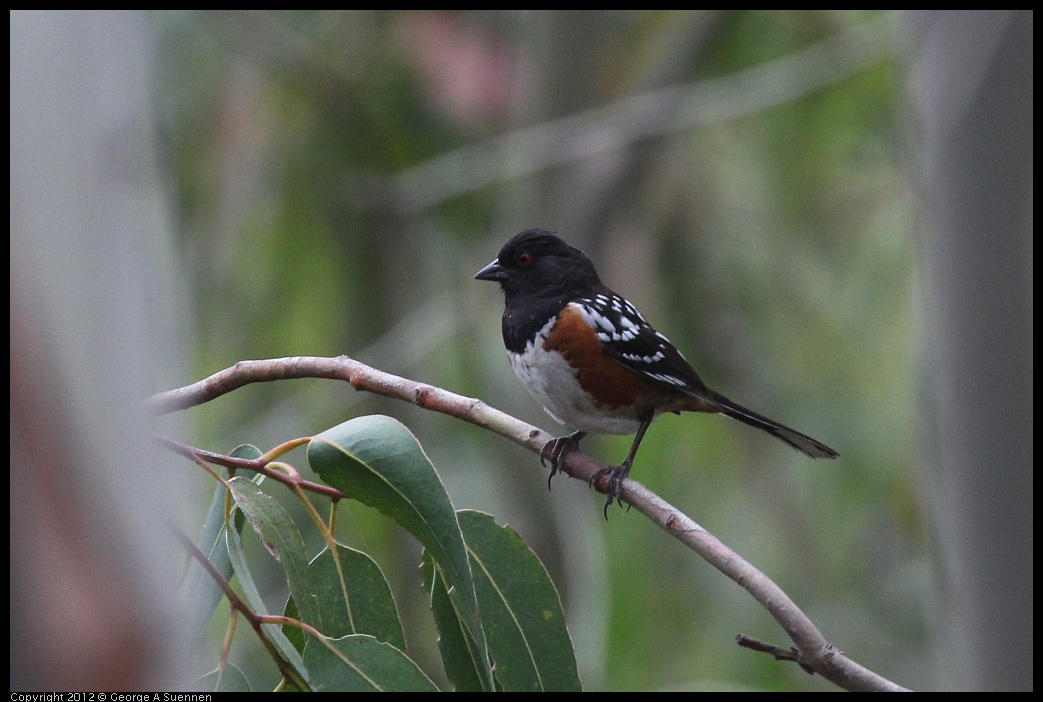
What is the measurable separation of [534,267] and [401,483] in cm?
141

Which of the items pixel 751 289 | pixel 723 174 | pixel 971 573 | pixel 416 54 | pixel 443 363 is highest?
pixel 416 54

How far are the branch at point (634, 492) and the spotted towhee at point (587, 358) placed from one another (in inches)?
35.7

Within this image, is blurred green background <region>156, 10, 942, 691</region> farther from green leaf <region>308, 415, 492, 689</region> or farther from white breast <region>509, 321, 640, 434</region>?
green leaf <region>308, 415, 492, 689</region>

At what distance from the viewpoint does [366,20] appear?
509cm

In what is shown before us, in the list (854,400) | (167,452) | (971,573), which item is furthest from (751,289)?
(167,452)

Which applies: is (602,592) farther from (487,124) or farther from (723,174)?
(723,174)

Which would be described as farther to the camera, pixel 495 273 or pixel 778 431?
pixel 495 273

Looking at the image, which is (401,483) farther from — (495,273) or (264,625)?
(495,273)

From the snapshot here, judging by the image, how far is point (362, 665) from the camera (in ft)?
4.62

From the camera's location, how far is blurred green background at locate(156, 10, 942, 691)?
4066mm

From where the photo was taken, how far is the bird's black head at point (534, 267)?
2.79 metres

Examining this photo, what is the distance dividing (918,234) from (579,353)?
3.59 feet

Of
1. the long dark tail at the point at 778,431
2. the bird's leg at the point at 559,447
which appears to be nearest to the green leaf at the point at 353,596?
the bird's leg at the point at 559,447

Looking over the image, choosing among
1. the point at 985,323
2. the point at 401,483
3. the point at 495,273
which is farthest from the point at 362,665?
the point at 985,323
